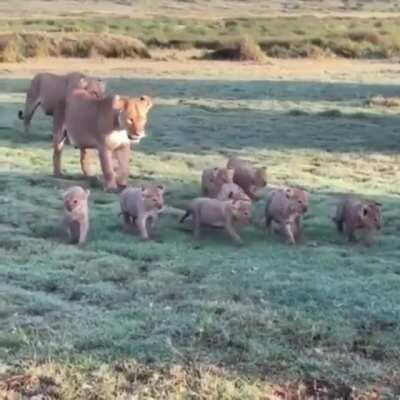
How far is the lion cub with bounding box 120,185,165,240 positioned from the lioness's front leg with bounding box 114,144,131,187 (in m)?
2.77

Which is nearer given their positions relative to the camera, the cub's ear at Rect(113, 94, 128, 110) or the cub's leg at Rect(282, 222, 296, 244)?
the cub's leg at Rect(282, 222, 296, 244)

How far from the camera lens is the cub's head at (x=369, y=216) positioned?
12.5m

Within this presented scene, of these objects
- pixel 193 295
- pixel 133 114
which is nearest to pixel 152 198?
pixel 133 114

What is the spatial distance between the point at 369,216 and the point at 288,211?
0.83 metres

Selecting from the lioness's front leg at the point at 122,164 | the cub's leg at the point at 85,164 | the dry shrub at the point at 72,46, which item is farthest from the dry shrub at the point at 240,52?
the lioness's front leg at the point at 122,164

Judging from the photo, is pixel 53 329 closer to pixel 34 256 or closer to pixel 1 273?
pixel 1 273

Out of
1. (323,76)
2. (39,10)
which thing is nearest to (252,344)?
(323,76)

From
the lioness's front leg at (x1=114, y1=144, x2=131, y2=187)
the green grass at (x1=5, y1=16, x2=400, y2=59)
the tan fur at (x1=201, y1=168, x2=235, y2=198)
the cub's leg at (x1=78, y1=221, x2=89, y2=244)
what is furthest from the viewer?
the green grass at (x1=5, y1=16, x2=400, y2=59)

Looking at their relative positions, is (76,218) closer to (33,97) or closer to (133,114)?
(133,114)

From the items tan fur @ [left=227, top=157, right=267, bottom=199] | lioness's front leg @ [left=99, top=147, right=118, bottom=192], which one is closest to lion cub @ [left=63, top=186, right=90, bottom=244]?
lioness's front leg @ [left=99, top=147, right=118, bottom=192]

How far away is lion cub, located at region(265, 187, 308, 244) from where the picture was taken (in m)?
12.5

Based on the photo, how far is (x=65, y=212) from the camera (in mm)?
12289

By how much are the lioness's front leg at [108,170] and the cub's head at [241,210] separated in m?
2.93

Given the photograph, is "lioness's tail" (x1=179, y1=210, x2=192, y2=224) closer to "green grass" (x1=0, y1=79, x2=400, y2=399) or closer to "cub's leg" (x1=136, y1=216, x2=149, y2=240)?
"green grass" (x1=0, y1=79, x2=400, y2=399)
